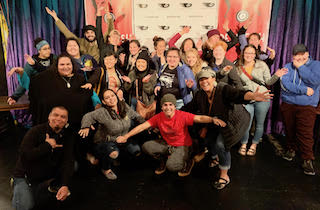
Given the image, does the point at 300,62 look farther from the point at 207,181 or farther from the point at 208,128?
the point at 207,181

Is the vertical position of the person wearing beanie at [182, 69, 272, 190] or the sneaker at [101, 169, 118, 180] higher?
the person wearing beanie at [182, 69, 272, 190]

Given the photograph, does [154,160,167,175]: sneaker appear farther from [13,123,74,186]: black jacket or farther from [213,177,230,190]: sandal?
[13,123,74,186]: black jacket

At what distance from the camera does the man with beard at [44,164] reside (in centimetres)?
203

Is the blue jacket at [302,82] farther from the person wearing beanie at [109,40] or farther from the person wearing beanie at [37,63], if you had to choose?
the person wearing beanie at [37,63]

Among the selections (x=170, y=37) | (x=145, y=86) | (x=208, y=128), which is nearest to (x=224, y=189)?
(x=208, y=128)

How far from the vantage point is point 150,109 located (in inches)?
126

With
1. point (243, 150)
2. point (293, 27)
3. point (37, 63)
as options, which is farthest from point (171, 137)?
point (293, 27)

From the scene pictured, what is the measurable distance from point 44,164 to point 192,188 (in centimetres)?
155

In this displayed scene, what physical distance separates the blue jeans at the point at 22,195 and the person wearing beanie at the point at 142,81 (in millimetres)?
1690

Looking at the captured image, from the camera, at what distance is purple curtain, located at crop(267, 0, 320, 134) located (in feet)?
12.4

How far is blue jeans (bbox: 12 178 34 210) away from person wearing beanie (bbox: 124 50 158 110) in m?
1.69

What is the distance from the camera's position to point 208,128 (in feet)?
8.79

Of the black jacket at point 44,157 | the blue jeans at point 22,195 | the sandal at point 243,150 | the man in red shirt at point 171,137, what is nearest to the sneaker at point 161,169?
the man in red shirt at point 171,137

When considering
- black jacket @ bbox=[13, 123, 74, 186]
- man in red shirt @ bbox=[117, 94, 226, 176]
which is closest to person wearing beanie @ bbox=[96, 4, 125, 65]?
man in red shirt @ bbox=[117, 94, 226, 176]
